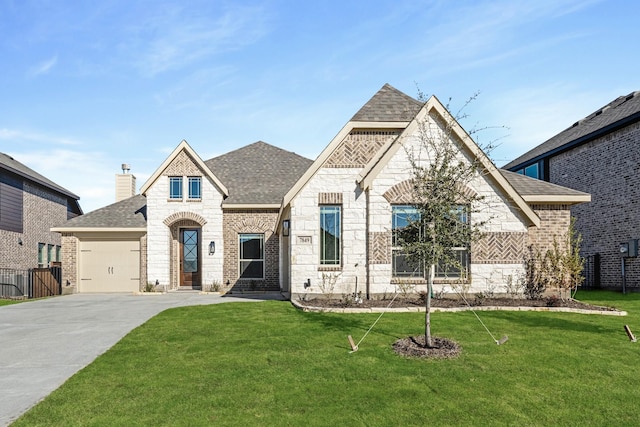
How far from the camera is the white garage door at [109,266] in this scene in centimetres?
2109

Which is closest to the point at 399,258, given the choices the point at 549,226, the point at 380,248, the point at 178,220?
the point at 380,248

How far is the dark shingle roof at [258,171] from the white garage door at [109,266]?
5629mm

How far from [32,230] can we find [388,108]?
23.5 m

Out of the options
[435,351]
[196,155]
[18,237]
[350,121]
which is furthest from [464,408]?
[18,237]

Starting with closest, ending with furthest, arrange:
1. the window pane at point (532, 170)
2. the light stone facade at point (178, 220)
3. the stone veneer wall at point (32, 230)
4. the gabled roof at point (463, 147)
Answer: the gabled roof at point (463, 147) → the light stone facade at point (178, 220) → the stone veneer wall at point (32, 230) → the window pane at point (532, 170)

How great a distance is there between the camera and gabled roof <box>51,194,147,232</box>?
67.4ft

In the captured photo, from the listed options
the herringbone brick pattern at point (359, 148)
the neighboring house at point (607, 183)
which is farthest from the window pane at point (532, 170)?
the herringbone brick pattern at point (359, 148)

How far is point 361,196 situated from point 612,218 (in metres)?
14.6

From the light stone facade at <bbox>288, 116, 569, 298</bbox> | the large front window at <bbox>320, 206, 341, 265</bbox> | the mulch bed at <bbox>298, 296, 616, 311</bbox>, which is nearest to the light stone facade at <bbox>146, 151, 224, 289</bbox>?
the light stone facade at <bbox>288, 116, 569, 298</bbox>

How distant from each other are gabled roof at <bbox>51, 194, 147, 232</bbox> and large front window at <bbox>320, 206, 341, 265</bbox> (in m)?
10.5

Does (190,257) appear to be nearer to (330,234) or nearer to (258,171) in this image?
(258,171)

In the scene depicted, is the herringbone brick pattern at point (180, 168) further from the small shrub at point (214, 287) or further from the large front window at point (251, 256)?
the small shrub at point (214, 287)

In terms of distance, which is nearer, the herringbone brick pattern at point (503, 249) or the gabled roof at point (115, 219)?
the herringbone brick pattern at point (503, 249)

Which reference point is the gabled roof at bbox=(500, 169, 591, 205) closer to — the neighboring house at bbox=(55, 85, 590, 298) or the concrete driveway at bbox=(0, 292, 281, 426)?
the neighboring house at bbox=(55, 85, 590, 298)
